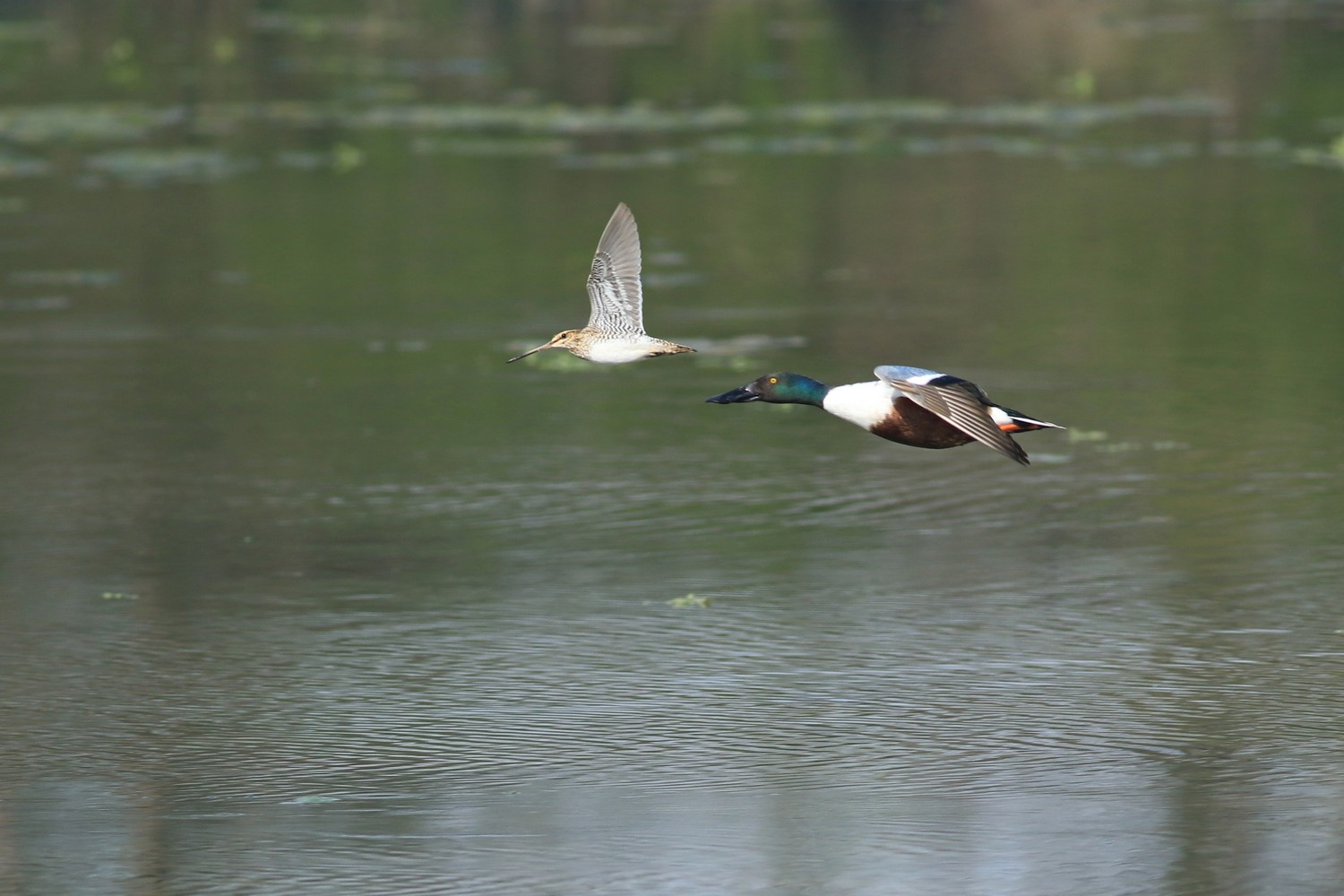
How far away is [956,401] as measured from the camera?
8.05 m

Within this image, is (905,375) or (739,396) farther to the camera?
(739,396)

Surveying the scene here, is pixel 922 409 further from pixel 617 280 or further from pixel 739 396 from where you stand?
pixel 617 280

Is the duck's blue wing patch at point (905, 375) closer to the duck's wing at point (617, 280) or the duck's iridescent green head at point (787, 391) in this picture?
the duck's iridescent green head at point (787, 391)

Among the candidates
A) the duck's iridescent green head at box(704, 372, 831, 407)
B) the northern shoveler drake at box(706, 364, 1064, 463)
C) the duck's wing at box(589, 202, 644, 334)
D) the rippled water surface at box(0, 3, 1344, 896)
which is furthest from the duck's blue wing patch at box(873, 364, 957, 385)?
the rippled water surface at box(0, 3, 1344, 896)

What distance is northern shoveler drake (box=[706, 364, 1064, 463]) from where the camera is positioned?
26.3 feet

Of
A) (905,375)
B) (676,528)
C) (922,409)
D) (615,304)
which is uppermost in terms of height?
(615,304)

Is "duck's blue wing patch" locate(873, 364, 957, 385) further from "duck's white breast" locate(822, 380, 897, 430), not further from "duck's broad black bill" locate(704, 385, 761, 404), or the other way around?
"duck's broad black bill" locate(704, 385, 761, 404)

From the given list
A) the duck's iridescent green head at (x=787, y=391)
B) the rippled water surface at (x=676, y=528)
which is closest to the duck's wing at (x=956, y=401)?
the duck's iridescent green head at (x=787, y=391)

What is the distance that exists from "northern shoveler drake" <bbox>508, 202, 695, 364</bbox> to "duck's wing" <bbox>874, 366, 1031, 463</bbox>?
38.2 inches

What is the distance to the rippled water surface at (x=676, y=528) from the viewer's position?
841 centimetres

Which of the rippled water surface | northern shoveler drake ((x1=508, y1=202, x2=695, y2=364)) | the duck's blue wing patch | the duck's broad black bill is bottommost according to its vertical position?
the rippled water surface

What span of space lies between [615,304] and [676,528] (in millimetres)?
4091

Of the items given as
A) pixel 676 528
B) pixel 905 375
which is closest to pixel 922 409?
pixel 905 375

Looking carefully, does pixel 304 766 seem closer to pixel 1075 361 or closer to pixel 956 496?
pixel 956 496
